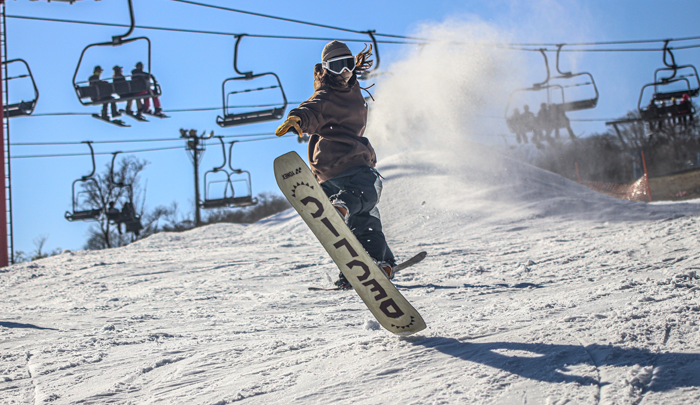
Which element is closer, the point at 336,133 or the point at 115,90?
the point at 336,133

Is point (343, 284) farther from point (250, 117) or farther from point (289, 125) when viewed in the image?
point (250, 117)

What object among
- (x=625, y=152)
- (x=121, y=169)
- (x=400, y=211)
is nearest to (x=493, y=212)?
(x=400, y=211)

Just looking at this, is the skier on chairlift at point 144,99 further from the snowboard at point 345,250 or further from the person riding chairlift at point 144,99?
the snowboard at point 345,250

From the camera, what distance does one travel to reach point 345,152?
2.86m

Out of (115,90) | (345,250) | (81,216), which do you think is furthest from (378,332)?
(81,216)

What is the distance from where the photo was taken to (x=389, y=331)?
1.98m

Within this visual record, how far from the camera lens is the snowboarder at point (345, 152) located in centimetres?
282

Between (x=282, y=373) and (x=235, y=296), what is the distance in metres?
2.10

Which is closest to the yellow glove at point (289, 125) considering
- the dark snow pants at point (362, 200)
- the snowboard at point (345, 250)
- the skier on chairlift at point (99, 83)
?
the snowboard at point (345, 250)

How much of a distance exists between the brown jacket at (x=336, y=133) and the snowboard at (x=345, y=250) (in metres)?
0.60

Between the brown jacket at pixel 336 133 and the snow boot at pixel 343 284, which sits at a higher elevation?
the brown jacket at pixel 336 133

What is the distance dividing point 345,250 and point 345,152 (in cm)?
96

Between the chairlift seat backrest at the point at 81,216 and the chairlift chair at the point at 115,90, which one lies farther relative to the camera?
the chairlift seat backrest at the point at 81,216

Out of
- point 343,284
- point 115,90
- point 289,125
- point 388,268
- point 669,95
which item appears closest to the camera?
point 289,125
